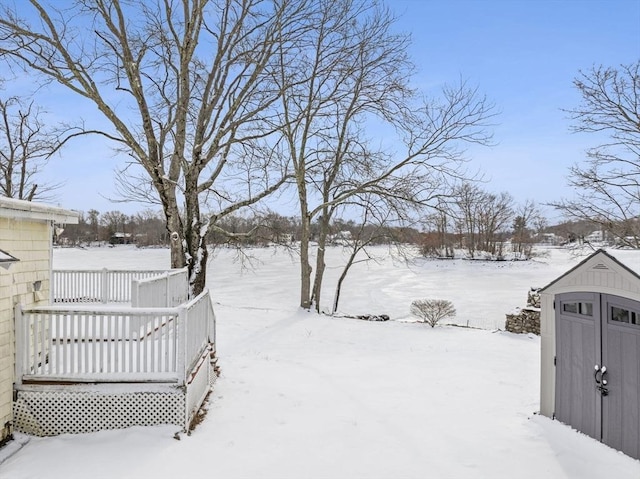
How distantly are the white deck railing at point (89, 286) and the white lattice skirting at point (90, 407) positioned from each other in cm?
531

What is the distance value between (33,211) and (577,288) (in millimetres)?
6806

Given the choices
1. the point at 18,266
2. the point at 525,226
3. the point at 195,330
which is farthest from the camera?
the point at 525,226

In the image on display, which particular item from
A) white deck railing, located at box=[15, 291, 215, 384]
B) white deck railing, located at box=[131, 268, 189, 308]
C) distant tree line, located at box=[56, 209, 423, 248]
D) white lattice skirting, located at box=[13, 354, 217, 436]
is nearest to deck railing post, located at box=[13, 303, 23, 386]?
white deck railing, located at box=[15, 291, 215, 384]

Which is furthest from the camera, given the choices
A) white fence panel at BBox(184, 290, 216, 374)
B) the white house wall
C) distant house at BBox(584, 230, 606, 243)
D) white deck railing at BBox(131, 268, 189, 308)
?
distant house at BBox(584, 230, 606, 243)

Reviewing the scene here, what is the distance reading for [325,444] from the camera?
4664 mm

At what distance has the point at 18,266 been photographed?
16.4 feet

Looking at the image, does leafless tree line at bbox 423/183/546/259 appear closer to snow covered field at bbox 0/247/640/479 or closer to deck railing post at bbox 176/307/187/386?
snow covered field at bbox 0/247/640/479

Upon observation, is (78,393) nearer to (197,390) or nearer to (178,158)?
(197,390)

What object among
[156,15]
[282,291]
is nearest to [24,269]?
[156,15]

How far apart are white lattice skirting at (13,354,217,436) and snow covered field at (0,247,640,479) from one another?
0.44ft

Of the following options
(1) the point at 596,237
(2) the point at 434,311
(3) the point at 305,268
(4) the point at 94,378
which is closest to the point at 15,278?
(4) the point at 94,378

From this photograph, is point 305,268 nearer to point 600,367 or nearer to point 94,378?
point 94,378

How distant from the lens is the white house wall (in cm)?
442

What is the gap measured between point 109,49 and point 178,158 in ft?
11.6
